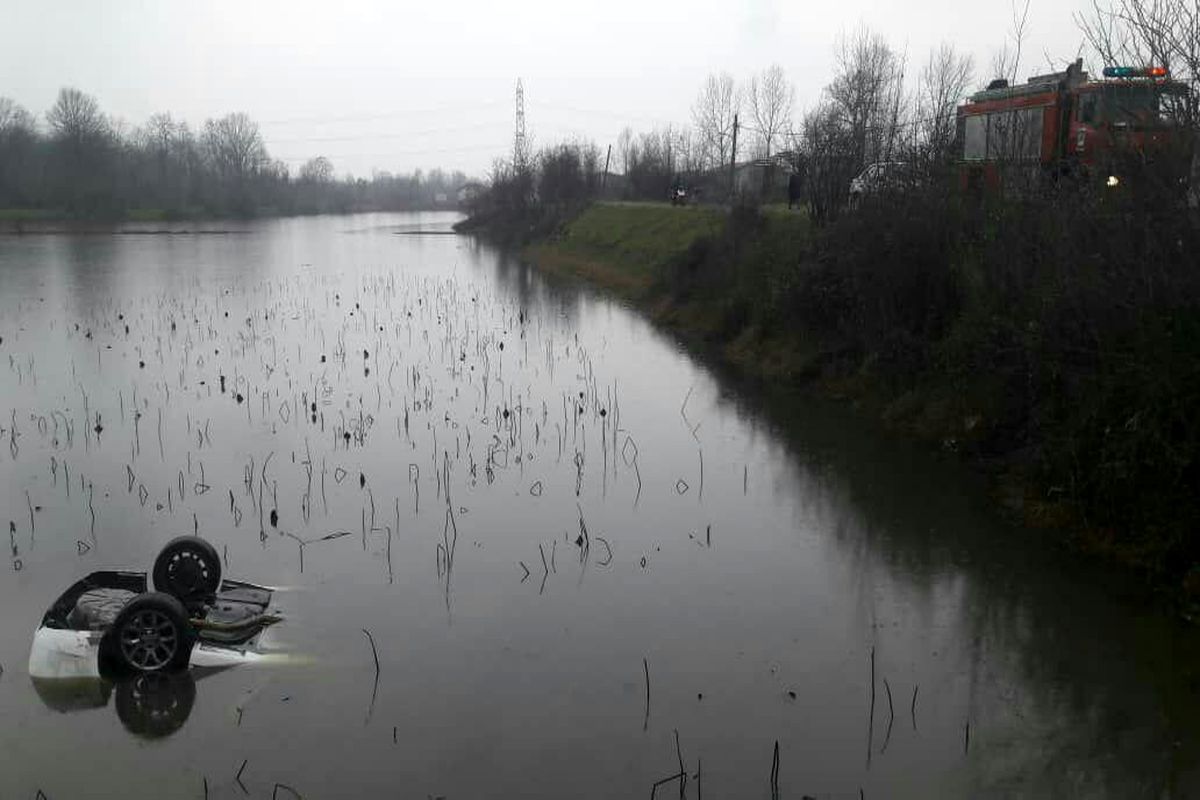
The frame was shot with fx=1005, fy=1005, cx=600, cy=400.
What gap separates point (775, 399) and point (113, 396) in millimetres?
10439

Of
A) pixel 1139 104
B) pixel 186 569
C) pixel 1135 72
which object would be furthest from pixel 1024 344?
pixel 186 569

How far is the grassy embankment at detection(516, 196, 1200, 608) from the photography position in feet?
28.3

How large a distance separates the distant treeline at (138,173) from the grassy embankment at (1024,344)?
77.1 metres

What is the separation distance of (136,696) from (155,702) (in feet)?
0.51

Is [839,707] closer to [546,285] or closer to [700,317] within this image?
[700,317]

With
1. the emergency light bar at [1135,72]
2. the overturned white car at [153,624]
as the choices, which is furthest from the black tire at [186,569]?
the emergency light bar at [1135,72]

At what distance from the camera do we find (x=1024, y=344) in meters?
11.1

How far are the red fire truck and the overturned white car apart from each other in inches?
350

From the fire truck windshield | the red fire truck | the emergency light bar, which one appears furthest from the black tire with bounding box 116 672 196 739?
the emergency light bar

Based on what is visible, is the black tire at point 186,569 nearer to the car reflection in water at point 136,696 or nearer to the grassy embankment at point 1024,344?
the car reflection in water at point 136,696

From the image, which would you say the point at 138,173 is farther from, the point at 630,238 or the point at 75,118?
the point at 630,238

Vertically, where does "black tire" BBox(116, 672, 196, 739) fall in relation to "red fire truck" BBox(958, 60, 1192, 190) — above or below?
below

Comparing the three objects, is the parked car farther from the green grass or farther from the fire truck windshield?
the green grass

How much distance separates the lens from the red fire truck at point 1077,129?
9.52 metres
